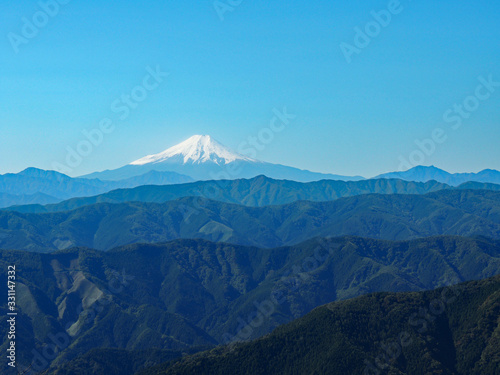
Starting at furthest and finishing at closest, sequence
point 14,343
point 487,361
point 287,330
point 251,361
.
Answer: point 14,343
point 287,330
point 251,361
point 487,361

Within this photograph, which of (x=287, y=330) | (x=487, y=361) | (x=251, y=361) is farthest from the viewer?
(x=287, y=330)

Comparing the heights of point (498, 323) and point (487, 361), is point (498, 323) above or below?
above

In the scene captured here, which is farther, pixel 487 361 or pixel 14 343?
pixel 14 343

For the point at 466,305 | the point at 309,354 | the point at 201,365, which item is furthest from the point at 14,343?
the point at 466,305

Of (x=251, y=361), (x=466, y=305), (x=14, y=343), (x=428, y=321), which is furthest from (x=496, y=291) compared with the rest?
(x=14, y=343)

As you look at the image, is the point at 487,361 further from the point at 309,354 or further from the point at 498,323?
the point at 309,354

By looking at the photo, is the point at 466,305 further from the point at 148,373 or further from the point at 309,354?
the point at 148,373
